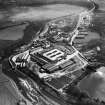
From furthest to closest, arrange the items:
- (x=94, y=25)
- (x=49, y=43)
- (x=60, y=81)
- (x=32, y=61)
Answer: (x=94, y=25), (x=49, y=43), (x=32, y=61), (x=60, y=81)

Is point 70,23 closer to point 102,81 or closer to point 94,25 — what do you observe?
point 94,25

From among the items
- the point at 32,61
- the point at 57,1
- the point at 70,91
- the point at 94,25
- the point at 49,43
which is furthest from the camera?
the point at 57,1

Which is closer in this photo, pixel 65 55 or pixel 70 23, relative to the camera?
pixel 65 55

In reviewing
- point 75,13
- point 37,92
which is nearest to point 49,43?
point 37,92

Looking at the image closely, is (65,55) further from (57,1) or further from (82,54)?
(57,1)

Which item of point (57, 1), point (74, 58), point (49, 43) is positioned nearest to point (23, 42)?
point (49, 43)

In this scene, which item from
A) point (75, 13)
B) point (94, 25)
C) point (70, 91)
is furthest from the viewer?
point (75, 13)
